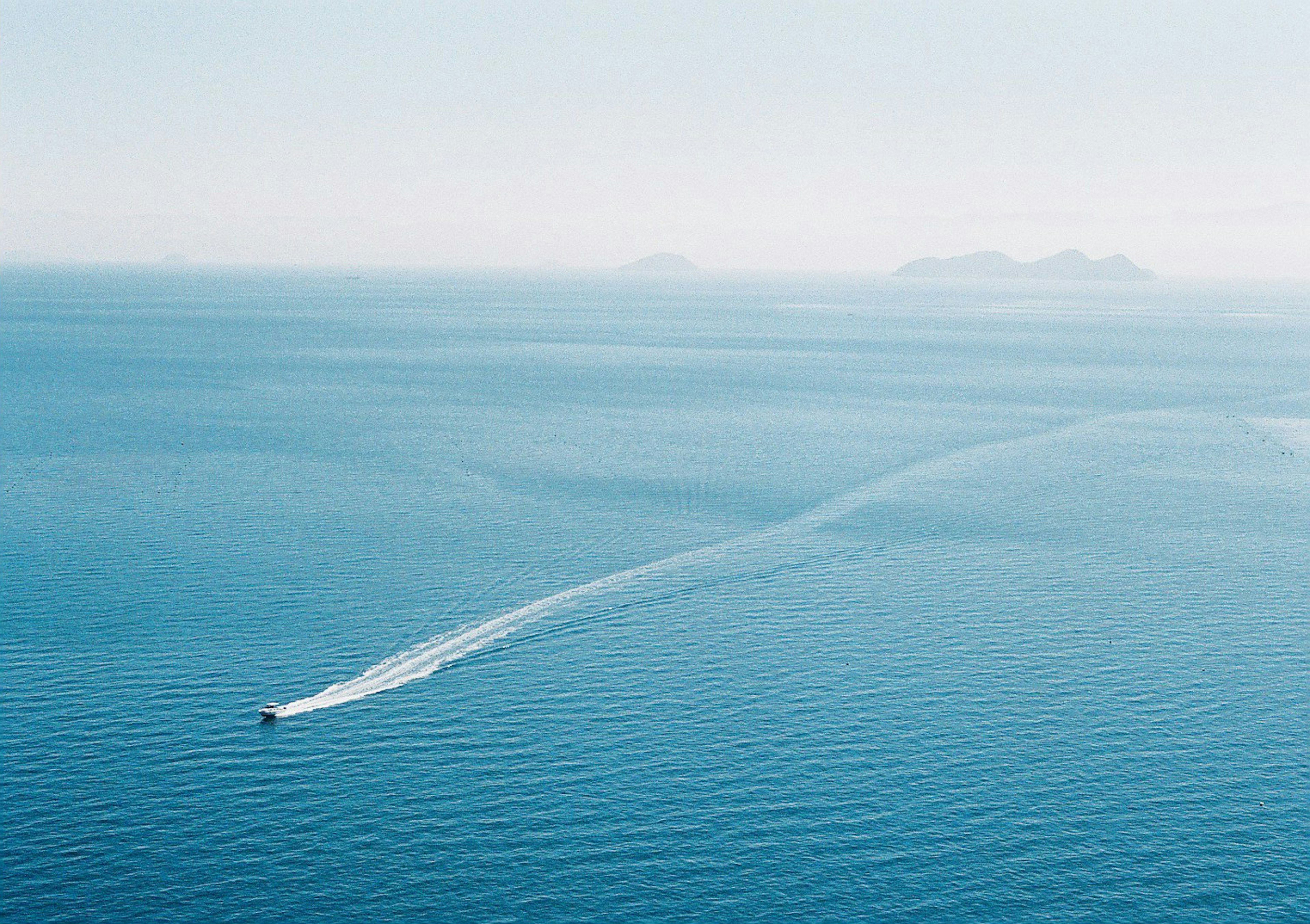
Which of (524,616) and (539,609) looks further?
(539,609)

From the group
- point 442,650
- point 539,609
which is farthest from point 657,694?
point 539,609

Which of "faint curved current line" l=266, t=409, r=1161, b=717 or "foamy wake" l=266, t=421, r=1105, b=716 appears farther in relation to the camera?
"foamy wake" l=266, t=421, r=1105, b=716

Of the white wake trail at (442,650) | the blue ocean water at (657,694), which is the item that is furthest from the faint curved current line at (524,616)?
the blue ocean water at (657,694)

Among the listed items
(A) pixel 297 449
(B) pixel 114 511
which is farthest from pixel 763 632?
(A) pixel 297 449

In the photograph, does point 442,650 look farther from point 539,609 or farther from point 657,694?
point 657,694

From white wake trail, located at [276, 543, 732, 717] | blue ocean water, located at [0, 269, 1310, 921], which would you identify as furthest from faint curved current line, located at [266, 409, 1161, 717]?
blue ocean water, located at [0, 269, 1310, 921]

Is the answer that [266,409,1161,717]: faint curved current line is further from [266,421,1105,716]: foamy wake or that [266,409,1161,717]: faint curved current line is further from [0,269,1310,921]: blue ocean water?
[0,269,1310,921]: blue ocean water
